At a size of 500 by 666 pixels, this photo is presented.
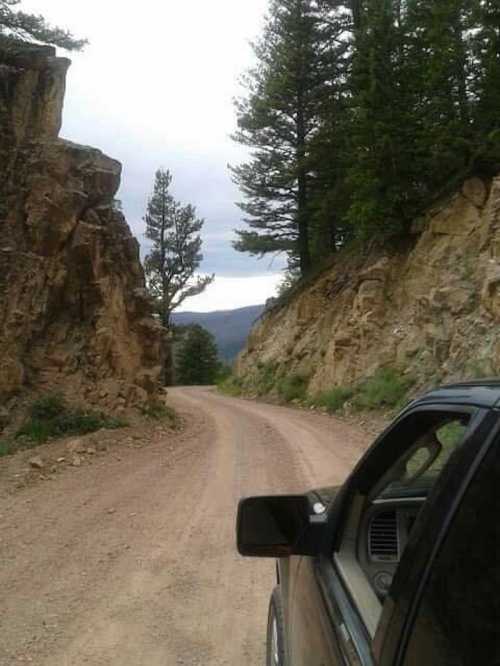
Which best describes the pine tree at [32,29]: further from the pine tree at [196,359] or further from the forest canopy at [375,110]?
the pine tree at [196,359]

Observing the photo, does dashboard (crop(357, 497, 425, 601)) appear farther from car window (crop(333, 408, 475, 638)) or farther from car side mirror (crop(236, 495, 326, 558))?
car side mirror (crop(236, 495, 326, 558))

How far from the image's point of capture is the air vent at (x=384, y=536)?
260 centimetres

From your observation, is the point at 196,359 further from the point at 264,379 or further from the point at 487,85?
the point at 487,85

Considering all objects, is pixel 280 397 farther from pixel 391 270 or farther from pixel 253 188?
pixel 253 188

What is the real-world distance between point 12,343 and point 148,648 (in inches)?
367

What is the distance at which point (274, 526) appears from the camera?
8.73 feet

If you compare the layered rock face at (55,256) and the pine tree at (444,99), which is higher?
the pine tree at (444,99)

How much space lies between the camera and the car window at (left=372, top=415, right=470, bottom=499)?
227 cm

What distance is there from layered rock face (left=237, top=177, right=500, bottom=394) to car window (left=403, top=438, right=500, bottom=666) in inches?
460

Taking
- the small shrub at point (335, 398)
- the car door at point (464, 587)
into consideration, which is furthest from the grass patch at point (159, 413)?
the car door at point (464, 587)

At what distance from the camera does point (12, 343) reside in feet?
41.1

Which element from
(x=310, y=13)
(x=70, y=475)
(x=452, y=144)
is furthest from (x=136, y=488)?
(x=310, y=13)

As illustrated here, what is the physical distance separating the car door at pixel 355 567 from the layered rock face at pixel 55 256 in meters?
10.8

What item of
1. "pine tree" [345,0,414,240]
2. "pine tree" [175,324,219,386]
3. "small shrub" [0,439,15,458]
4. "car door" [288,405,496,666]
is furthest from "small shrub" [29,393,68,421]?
"pine tree" [175,324,219,386]
